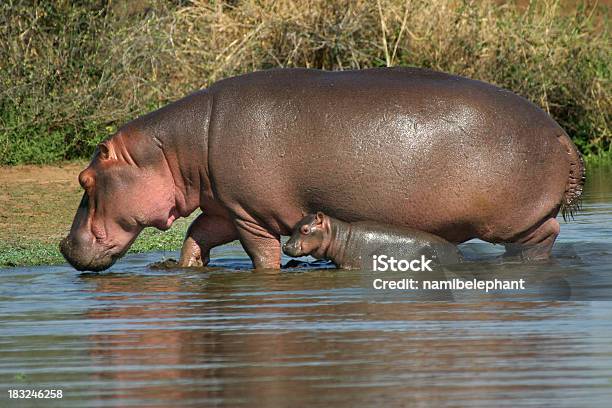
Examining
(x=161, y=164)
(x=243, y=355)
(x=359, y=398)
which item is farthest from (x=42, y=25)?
(x=359, y=398)

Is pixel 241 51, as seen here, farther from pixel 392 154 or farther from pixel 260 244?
pixel 392 154

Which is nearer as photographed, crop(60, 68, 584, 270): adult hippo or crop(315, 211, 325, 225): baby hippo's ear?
crop(60, 68, 584, 270): adult hippo

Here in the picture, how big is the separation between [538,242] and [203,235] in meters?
2.03

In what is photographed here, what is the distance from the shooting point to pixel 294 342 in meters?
5.45

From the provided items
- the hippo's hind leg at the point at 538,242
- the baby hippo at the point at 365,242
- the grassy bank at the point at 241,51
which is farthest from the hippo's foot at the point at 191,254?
the grassy bank at the point at 241,51

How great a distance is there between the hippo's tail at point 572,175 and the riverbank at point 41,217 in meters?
2.93

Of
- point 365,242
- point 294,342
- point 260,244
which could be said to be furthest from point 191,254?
point 294,342

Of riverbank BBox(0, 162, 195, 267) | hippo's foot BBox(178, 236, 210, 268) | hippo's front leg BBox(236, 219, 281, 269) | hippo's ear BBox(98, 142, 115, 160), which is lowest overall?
riverbank BBox(0, 162, 195, 267)

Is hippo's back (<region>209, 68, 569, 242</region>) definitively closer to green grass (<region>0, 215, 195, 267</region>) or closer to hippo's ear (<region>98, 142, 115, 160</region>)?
hippo's ear (<region>98, 142, 115, 160</region>)

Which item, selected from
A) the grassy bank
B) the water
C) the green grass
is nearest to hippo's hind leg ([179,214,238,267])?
the water

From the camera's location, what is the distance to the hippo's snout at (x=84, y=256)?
820cm

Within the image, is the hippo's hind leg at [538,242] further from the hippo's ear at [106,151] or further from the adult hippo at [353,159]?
the hippo's ear at [106,151]

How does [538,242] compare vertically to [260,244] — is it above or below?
above

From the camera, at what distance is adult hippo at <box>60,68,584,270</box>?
7.56m
